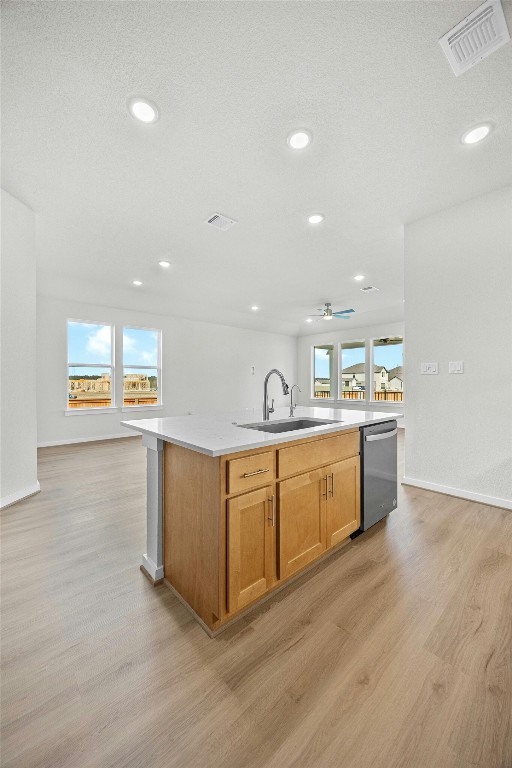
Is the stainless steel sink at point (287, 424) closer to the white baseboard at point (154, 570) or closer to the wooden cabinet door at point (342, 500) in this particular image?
the wooden cabinet door at point (342, 500)

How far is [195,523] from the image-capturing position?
1485 millimetres

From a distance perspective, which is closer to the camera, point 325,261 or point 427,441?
point 427,441

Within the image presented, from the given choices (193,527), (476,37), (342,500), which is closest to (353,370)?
(342,500)

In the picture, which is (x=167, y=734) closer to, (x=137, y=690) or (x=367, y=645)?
(x=137, y=690)

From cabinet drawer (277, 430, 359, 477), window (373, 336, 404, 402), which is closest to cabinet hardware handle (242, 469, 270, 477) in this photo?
cabinet drawer (277, 430, 359, 477)

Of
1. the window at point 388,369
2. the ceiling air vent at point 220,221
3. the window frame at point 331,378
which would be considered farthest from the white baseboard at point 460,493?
the window frame at point 331,378

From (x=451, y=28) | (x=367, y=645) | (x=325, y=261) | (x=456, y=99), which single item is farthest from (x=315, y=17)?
(x=325, y=261)

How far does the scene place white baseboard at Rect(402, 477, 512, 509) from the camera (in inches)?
108

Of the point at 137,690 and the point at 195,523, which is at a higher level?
the point at 195,523

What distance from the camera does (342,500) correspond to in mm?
2047

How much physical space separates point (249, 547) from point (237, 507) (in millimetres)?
233

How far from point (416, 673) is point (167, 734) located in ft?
3.11

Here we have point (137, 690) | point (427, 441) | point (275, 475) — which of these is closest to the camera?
point (137, 690)

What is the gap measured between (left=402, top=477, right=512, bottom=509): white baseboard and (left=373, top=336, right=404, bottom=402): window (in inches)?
200
